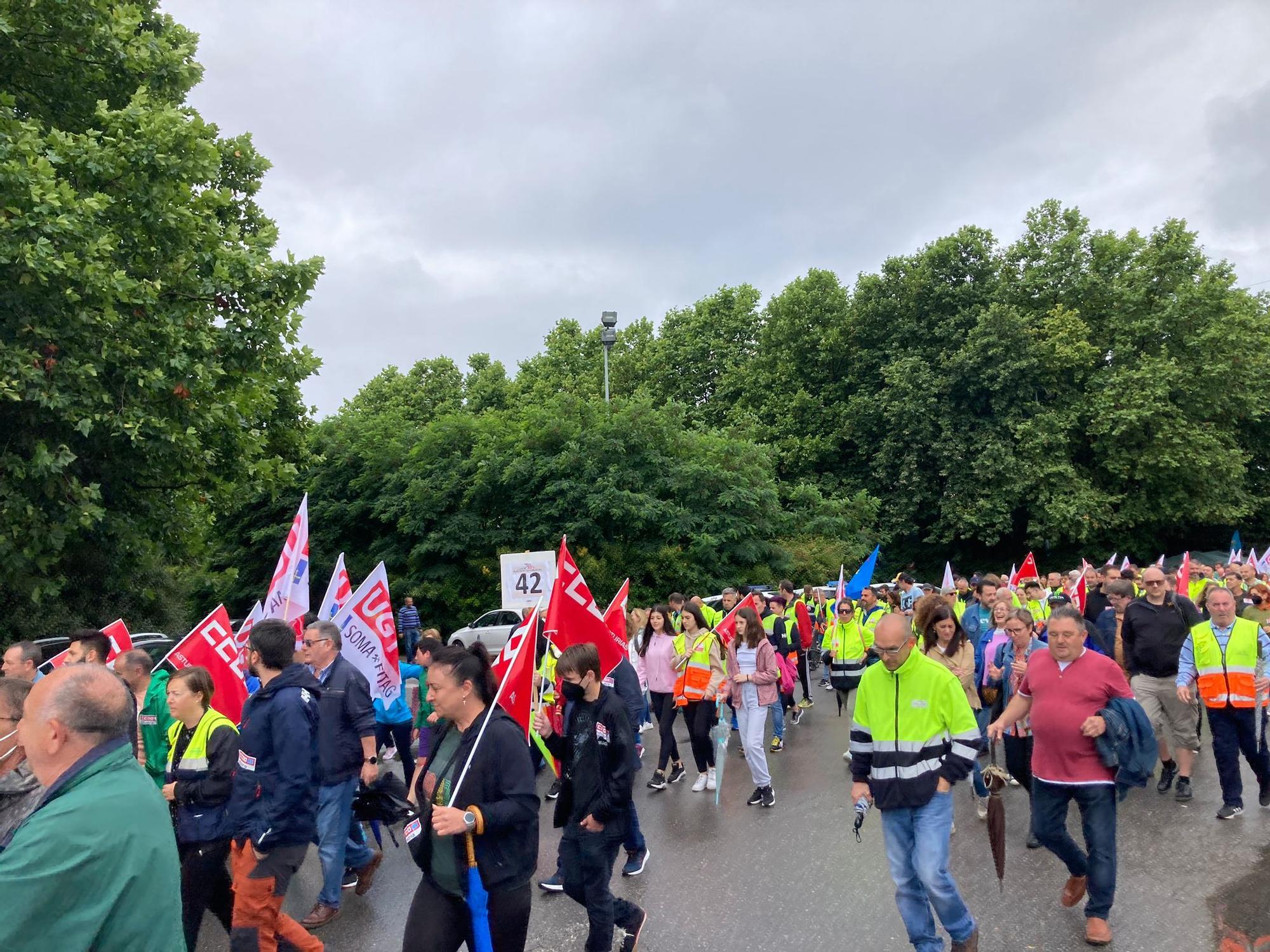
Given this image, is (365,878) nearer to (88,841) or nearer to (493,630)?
(88,841)

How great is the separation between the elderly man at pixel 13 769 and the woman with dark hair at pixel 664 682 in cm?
632

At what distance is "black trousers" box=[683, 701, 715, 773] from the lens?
9500 mm

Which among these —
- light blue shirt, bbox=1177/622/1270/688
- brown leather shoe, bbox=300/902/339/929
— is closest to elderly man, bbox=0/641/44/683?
brown leather shoe, bbox=300/902/339/929

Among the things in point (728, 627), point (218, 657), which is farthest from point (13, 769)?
point (728, 627)

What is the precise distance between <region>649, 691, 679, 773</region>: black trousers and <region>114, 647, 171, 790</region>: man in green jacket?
4963 mm

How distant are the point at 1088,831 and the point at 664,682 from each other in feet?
16.7

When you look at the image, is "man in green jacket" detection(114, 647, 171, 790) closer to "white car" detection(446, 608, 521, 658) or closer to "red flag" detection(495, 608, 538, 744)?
"red flag" detection(495, 608, 538, 744)

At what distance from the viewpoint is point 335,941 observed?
607 cm

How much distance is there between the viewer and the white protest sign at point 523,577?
18.1 m

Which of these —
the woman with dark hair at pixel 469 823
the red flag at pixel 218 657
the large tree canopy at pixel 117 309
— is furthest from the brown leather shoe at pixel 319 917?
the large tree canopy at pixel 117 309

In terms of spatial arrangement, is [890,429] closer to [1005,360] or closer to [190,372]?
[1005,360]

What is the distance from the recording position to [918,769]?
4.99 metres

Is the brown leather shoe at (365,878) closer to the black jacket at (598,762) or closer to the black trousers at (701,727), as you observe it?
the black jacket at (598,762)

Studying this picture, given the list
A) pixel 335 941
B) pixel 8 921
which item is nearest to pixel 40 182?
pixel 335 941
